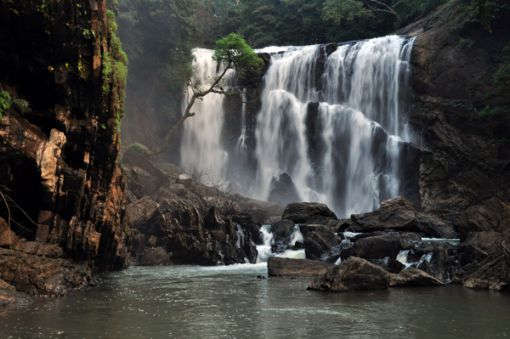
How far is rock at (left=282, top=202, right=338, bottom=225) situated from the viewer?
23656 millimetres

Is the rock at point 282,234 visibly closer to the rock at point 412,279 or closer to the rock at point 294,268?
the rock at point 294,268

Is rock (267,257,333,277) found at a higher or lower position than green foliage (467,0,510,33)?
lower

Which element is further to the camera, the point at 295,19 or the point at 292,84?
the point at 295,19

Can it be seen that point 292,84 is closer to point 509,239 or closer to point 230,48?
point 230,48

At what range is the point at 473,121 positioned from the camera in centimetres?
3000

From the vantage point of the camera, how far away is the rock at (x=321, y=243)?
18391mm

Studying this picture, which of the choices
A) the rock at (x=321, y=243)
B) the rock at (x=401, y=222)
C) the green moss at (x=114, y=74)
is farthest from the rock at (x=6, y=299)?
the rock at (x=401, y=222)

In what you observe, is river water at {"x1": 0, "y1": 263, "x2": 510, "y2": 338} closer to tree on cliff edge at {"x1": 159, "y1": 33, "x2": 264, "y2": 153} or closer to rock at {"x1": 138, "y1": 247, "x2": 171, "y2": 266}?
rock at {"x1": 138, "y1": 247, "x2": 171, "y2": 266}

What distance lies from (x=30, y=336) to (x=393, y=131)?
1179 inches

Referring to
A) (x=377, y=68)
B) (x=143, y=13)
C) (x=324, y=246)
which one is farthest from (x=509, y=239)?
(x=143, y=13)

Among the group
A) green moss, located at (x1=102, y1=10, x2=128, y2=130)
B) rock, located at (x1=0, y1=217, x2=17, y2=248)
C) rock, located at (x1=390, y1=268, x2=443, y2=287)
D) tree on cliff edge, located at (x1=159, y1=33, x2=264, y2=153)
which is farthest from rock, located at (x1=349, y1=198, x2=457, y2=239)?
tree on cliff edge, located at (x1=159, y1=33, x2=264, y2=153)

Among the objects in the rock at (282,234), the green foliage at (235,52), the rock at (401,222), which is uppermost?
the green foliage at (235,52)

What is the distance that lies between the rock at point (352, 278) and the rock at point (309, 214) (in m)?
10.8

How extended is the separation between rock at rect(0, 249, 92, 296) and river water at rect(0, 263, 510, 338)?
47 cm
